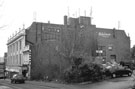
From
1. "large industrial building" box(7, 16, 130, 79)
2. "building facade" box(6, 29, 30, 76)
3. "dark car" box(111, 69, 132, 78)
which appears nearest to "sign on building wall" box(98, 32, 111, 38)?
"large industrial building" box(7, 16, 130, 79)

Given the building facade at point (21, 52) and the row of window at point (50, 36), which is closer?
the building facade at point (21, 52)

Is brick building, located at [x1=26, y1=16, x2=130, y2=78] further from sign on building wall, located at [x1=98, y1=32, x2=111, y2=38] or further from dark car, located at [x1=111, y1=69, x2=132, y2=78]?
dark car, located at [x1=111, y1=69, x2=132, y2=78]

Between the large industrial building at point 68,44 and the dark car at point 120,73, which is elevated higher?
the large industrial building at point 68,44

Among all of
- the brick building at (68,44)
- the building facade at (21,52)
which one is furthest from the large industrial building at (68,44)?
the building facade at (21,52)

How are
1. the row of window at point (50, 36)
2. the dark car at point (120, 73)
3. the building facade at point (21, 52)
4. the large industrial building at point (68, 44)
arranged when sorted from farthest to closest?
the row of window at point (50, 36) → the building facade at point (21, 52) → the large industrial building at point (68, 44) → the dark car at point (120, 73)

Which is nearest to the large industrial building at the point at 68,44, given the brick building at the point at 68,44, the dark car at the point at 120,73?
the brick building at the point at 68,44

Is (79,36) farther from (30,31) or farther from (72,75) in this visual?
(30,31)

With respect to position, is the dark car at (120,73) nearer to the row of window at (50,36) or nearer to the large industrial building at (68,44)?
the large industrial building at (68,44)

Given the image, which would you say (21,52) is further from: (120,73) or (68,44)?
(120,73)

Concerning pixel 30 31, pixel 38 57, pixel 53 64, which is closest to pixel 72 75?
pixel 53 64

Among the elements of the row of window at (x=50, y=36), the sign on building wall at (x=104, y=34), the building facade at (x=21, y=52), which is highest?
the sign on building wall at (x=104, y=34)

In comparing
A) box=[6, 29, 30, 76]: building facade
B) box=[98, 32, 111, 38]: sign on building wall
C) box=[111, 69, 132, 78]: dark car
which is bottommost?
box=[111, 69, 132, 78]: dark car

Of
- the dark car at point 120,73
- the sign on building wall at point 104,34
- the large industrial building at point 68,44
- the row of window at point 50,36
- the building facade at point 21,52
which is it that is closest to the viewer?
the dark car at point 120,73

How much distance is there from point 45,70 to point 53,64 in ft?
6.36
